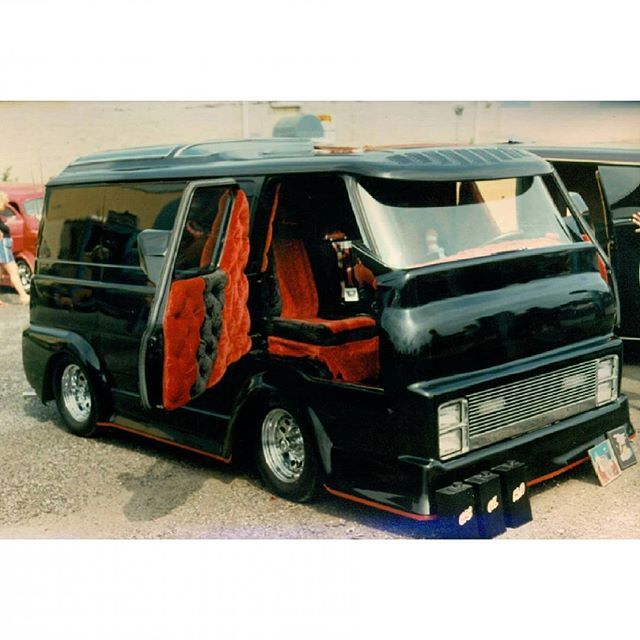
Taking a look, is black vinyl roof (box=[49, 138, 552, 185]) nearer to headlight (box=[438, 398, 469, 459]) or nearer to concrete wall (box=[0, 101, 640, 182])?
concrete wall (box=[0, 101, 640, 182])

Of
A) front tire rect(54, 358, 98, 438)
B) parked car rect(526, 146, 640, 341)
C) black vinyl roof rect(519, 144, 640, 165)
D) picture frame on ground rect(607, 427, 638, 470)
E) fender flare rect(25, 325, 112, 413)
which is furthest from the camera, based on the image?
parked car rect(526, 146, 640, 341)

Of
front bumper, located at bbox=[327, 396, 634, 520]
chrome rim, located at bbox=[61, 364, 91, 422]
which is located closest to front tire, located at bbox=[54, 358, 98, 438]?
chrome rim, located at bbox=[61, 364, 91, 422]

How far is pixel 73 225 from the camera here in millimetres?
6176

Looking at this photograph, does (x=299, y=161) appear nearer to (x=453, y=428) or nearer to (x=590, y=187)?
(x=453, y=428)

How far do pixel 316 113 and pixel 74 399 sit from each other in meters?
2.61

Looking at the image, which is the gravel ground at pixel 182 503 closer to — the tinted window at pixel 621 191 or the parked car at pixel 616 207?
the parked car at pixel 616 207

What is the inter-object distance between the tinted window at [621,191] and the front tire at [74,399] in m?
3.81

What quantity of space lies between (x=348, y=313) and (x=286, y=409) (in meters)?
0.67

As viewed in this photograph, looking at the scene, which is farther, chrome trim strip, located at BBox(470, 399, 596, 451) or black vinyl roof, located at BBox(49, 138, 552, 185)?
black vinyl roof, located at BBox(49, 138, 552, 185)

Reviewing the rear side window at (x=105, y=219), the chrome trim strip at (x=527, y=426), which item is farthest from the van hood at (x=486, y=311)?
the rear side window at (x=105, y=219)

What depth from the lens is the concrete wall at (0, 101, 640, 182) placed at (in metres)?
4.95

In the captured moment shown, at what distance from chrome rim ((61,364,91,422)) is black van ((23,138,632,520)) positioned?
2.77ft

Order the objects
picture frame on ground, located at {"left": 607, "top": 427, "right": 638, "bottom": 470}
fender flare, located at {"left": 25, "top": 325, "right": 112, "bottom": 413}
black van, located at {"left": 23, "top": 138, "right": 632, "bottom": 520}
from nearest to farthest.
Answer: black van, located at {"left": 23, "top": 138, "right": 632, "bottom": 520} < picture frame on ground, located at {"left": 607, "top": 427, "right": 638, "bottom": 470} < fender flare, located at {"left": 25, "top": 325, "right": 112, "bottom": 413}

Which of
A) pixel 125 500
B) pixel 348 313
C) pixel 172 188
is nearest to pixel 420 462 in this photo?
pixel 348 313
